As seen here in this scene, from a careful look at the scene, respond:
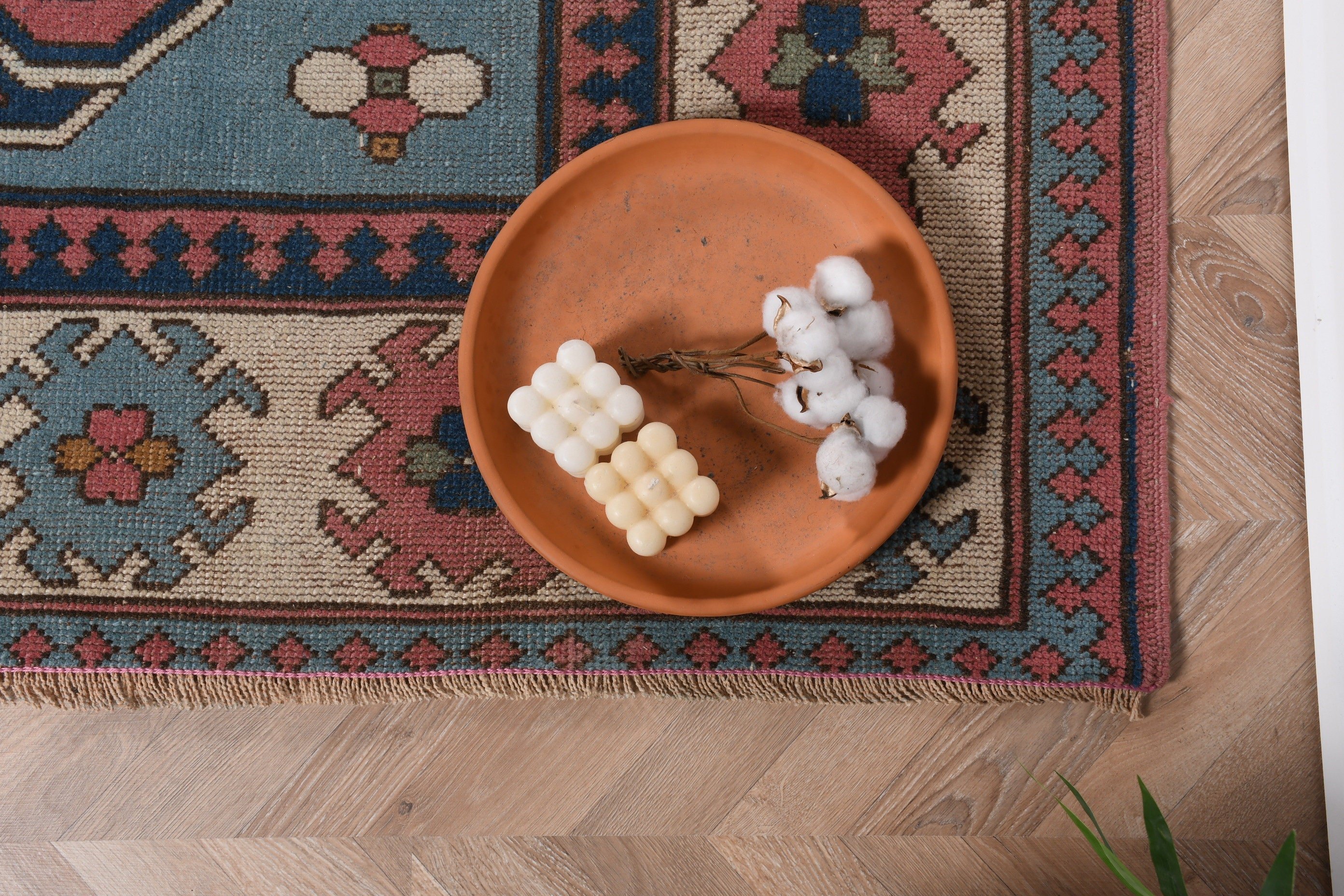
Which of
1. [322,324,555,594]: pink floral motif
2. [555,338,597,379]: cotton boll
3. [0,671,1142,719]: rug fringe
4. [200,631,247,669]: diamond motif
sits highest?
[555,338,597,379]: cotton boll

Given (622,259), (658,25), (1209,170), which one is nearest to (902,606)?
(622,259)

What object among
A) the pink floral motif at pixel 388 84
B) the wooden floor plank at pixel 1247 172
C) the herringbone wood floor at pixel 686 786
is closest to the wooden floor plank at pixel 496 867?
the herringbone wood floor at pixel 686 786

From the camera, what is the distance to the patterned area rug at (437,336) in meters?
0.92

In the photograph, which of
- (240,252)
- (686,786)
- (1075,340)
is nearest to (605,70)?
(240,252)

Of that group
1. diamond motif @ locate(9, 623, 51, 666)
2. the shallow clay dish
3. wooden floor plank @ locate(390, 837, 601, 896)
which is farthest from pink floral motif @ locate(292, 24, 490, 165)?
wooden floor plank @ locate(390, 837, 601, 896)

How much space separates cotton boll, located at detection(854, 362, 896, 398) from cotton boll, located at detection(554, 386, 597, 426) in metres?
0.27

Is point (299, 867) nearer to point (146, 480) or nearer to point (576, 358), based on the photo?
point (146, 480)

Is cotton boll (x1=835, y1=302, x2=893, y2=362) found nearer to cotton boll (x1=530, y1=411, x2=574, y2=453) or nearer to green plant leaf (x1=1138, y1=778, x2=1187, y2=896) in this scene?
cotton boll (x1=530, y1=411, x2=574, y2=453)

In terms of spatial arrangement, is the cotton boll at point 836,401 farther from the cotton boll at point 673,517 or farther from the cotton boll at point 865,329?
the cotton boll at point 673,517

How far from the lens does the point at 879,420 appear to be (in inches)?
30.3

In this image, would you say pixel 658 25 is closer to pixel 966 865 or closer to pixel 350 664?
pixel 350 664

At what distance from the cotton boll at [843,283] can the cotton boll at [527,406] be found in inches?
11.5

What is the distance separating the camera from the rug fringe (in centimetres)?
92

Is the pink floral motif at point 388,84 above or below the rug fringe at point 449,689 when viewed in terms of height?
above
